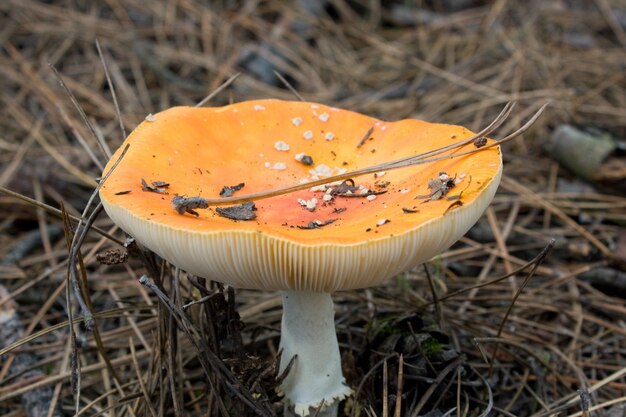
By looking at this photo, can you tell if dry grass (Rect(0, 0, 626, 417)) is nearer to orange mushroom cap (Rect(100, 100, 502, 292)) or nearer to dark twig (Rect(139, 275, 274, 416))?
dark twig (Rect(139, 275, 274, 416))

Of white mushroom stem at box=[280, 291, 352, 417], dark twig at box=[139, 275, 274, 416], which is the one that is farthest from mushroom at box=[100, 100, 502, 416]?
dark twig at box=[139, 275, 274, 416]

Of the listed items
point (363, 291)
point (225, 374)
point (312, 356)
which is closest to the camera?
point (225, 374)

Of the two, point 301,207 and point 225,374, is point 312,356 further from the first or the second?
point 301,207

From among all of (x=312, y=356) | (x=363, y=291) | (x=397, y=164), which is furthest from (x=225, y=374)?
(x=363, y=291)

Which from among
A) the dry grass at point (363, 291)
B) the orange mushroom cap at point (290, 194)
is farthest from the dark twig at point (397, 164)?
the dry grass at point (363, 291)

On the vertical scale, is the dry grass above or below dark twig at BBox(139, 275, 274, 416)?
below

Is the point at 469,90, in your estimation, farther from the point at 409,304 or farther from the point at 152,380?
the point at 152,380
